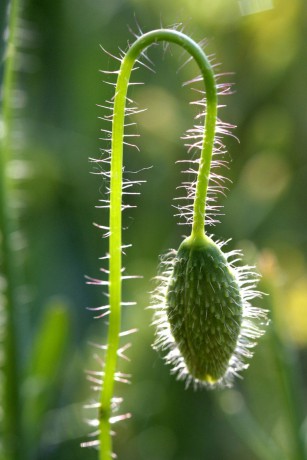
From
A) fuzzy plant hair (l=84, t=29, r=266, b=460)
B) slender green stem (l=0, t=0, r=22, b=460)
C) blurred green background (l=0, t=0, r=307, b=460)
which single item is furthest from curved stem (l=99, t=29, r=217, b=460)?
blurred green background (l=0, t=0, r=307, b=460)

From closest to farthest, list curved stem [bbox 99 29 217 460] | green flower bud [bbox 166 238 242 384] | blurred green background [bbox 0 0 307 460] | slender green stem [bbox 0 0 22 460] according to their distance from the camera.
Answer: curved stem [bbox 99 29 217 460] < green flower bud [bbox 166 238 242 384] < slender green stem [bbox 0 0 22 460] < blurred green background [bbox 0 0 307 460]

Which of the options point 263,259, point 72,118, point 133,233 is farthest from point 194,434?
point 72,118

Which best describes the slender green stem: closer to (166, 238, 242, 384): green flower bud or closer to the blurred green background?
the blurred green background

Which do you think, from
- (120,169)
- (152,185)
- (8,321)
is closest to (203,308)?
(120,169)

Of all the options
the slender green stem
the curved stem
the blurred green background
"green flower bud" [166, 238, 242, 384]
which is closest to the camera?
the curved stem

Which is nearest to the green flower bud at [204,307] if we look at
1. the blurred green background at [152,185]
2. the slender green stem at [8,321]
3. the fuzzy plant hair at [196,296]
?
the fuzzy plant hair at [196,296]

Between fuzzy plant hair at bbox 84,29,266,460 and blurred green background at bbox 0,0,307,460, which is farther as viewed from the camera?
blurred green background at bbox 0,0,307,460
